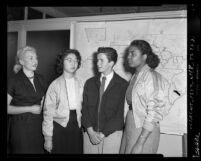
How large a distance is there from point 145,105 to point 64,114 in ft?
1.68

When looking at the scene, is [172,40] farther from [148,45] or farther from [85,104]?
[85,104]

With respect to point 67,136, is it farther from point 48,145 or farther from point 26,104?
point 26,104

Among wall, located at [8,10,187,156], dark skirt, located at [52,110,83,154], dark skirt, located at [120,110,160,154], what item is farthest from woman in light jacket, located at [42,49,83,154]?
dark skirt, located at [120,110,160,154]

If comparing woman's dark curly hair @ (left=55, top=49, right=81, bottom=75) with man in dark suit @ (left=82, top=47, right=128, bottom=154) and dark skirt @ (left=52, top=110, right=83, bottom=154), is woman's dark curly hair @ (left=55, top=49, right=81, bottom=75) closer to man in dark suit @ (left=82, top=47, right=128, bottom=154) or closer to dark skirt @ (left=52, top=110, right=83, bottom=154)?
man in dark suit @ (left=82, top=47, right=128, bottom=154)

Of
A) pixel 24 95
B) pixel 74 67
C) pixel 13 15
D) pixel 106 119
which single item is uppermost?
pixel 13 15

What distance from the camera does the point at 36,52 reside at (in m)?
1.50

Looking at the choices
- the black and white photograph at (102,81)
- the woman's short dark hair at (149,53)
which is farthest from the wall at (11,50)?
the woman's short dark hair at (149,53)

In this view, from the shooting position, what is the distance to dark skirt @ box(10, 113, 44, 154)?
4.87 feet

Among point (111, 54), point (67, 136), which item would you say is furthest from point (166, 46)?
point (67, 136)

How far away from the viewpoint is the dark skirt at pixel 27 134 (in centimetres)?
148

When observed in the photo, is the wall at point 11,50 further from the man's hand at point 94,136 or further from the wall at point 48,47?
the man's hand at point 94,136

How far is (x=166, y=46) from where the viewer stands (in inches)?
56.2

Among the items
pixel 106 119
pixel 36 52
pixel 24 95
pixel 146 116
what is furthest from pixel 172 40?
pixel 24 95

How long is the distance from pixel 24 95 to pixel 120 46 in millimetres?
684
